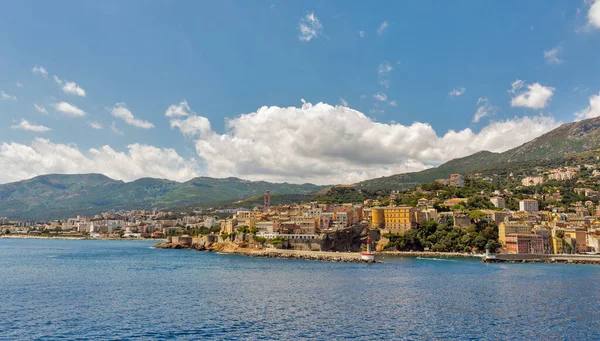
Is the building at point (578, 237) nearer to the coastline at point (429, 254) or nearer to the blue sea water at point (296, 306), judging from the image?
the coastline at point (429, 254)

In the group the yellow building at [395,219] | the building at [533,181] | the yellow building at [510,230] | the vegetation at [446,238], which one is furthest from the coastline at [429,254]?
the building at [533,181]

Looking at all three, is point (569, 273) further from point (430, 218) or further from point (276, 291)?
point (430, 218)

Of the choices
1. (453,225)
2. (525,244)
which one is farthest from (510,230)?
(453,225)

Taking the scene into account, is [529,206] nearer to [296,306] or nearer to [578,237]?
[578,237]

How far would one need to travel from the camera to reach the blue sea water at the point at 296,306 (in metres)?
23.6

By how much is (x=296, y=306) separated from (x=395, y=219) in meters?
66.0

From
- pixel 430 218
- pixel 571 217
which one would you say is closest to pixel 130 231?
pixel 430 218

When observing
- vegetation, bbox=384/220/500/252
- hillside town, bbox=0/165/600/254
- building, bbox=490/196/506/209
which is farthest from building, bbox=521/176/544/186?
Result: vegetation, bbox=384/220/500/252

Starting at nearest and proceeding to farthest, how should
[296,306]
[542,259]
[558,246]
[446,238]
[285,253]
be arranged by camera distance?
[296,306] < [542,259] < [285,253] < [558,246] < [446,238]

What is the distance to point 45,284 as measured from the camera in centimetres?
3997

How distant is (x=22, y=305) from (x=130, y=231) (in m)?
161

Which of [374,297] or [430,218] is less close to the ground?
[430,218]

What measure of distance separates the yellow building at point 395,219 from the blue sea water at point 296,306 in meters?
42.0

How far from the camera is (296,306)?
3044 cm
